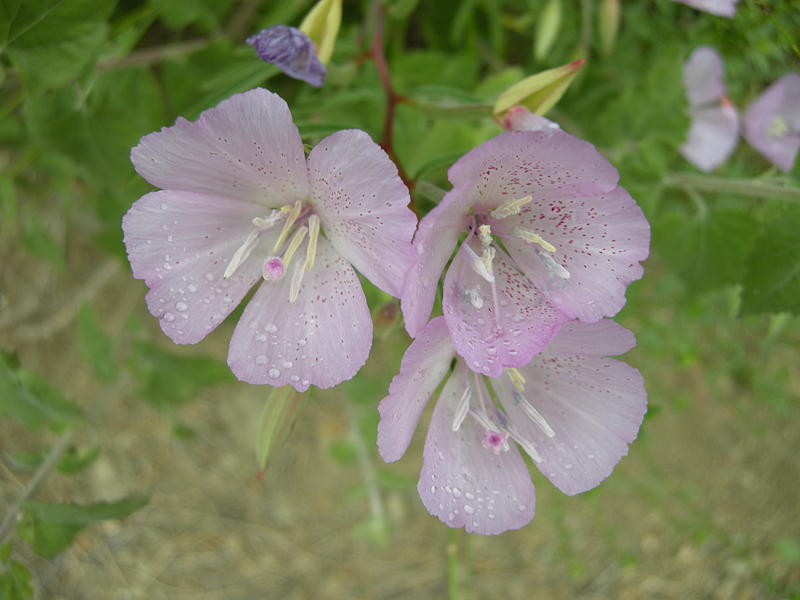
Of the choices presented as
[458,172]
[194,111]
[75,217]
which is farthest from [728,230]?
[75,217]

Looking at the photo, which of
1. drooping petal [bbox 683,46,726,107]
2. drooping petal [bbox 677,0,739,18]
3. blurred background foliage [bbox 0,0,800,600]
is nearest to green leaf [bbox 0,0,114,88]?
blurred background foliage [bbox 0,0,800,600]

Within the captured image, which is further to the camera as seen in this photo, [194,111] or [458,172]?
[194,111]

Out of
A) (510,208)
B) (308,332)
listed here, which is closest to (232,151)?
(308,332)

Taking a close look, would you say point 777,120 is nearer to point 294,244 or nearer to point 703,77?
point 703,77

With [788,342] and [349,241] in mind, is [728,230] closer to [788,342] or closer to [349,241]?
[788,342]

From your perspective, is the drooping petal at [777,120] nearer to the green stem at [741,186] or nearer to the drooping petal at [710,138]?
the drooping petal at [710,138]

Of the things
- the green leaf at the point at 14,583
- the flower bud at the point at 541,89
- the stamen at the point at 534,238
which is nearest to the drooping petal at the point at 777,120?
the flower bud at the point at 541,89

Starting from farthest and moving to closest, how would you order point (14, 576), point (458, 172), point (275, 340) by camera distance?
1. point (14, 576)
2. point (275, 340)
3. point (458, 172)
